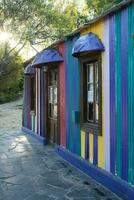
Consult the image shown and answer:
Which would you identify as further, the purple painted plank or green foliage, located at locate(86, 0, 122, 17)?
green foliage, located at locate(86, 0, 122, 17)

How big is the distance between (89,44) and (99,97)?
107 centimetres

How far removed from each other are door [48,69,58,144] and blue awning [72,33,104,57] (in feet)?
12.1

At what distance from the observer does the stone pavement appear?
23.7ft

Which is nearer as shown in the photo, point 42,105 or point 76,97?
point 76,97

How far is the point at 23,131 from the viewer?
17984 mm

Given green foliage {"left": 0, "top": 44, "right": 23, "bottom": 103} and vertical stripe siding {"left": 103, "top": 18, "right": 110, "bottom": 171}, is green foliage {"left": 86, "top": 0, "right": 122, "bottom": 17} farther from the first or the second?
vertical stripe siding {"left": 103, "top": 18, "right": 110, "bottom": 171}

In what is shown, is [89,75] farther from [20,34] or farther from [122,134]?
[20,34]

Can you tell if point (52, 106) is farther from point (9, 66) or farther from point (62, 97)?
point (9, 66)

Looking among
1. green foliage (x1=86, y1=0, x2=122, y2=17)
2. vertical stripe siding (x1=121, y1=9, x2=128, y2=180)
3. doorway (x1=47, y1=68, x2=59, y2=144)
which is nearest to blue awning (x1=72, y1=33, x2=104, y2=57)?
vertical stripe siding (x1=121, y1=9, x2=128, y2=180)

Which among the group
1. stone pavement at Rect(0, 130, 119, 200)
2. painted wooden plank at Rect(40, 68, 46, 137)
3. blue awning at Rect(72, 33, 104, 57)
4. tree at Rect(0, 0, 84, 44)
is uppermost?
tree at Rect(0, 0, 84, 44)

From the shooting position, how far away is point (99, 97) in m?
8.25

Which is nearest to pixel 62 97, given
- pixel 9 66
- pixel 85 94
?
pixel 85 94

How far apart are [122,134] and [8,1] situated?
15774mm

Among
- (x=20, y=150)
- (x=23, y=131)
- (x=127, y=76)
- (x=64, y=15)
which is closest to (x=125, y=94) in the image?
(x=127, y=76)
